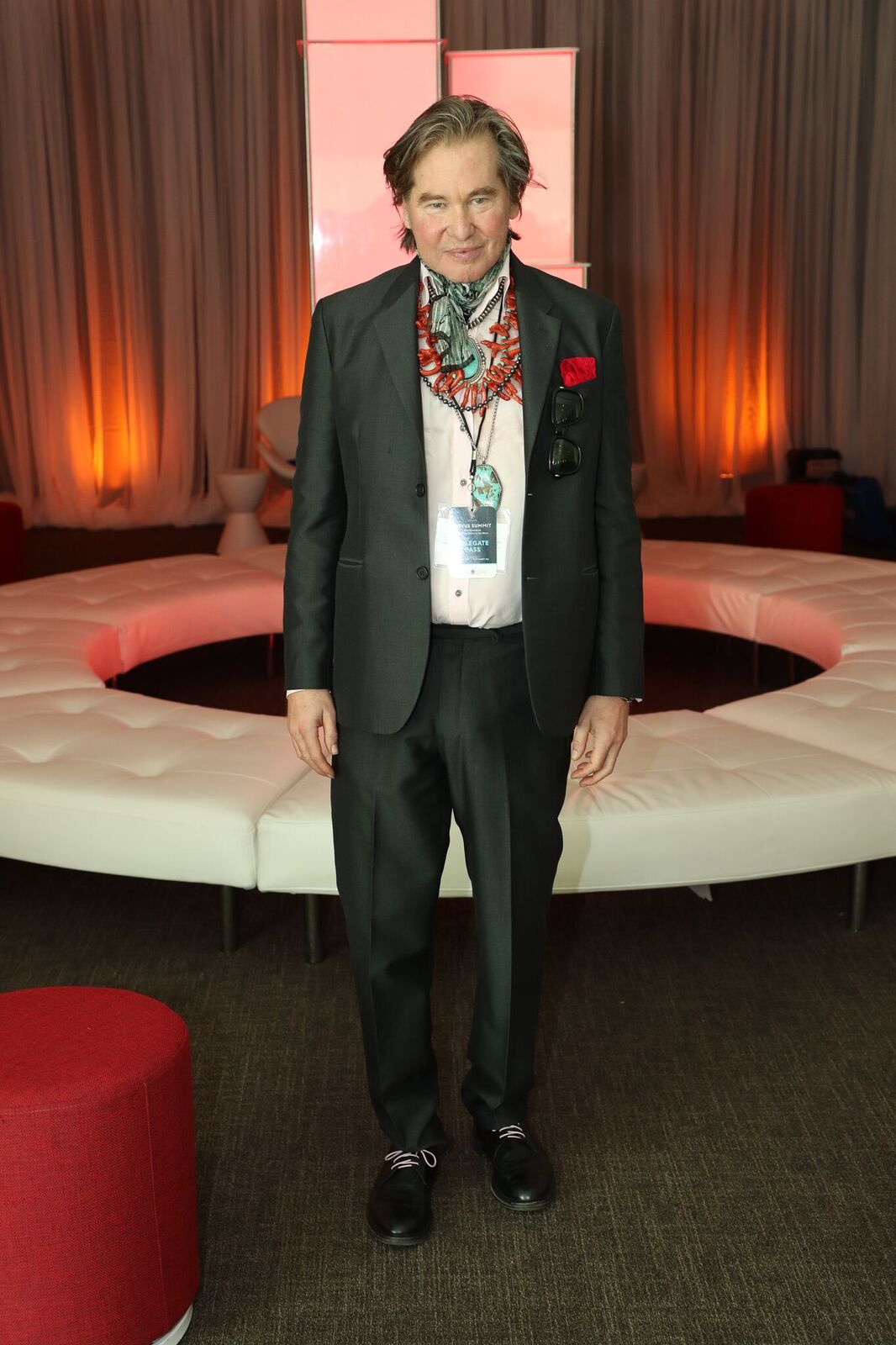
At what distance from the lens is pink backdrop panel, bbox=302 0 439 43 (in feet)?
14.2

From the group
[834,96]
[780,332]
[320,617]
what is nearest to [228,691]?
[320,617]

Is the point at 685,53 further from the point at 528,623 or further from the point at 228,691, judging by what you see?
the point at 528,623

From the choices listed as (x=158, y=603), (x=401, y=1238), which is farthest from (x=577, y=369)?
(x=158, y=603)

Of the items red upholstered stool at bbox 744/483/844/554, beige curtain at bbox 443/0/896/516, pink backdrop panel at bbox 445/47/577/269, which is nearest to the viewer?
pink backdrop panel at bbox 445/47/577/269

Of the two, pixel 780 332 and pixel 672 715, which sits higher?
pixel 780 332

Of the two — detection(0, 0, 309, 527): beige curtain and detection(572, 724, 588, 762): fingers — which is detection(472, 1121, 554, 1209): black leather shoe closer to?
detection(572, 724, 588, 762): fingers

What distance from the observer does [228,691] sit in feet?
17.0

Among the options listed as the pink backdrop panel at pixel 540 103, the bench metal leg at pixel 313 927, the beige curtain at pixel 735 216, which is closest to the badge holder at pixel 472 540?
the bench metal leg at pixel 313 927

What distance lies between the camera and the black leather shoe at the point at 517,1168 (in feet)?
6.84

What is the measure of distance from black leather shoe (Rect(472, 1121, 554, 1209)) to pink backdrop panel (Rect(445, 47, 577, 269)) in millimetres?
3607

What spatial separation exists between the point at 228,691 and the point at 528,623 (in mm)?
3480

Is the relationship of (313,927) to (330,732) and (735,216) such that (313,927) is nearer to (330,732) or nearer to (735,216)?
(330,732)

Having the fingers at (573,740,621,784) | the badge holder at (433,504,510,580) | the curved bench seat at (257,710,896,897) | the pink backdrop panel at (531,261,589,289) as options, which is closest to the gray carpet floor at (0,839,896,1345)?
the curved bench seat at (257,710,896,897)

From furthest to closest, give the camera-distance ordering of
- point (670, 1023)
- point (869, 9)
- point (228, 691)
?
point (869, 9), point (228, 691), point (670, 1023)
